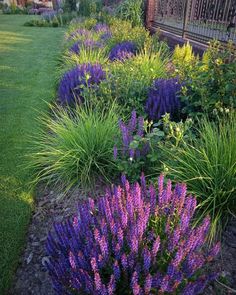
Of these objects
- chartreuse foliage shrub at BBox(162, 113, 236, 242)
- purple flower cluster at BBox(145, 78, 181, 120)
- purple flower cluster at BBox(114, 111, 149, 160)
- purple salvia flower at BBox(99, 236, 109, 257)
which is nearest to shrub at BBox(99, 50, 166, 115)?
purple flower cluster at BBox(145, 78, 181, 120)

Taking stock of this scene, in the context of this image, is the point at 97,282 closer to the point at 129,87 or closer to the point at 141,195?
the point at 141,195

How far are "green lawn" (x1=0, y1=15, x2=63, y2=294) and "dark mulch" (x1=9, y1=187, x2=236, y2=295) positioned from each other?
0.22ft

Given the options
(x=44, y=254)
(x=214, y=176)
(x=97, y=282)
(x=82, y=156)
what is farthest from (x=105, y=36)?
(x=97, y=282)

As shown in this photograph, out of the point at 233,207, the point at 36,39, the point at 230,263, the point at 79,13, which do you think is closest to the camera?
the point at 230,263

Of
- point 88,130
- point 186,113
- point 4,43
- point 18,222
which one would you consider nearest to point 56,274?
point 18,222

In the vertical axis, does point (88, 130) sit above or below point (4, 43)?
above

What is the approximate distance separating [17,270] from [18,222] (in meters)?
0.49

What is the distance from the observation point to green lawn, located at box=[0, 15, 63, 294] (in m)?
2.34

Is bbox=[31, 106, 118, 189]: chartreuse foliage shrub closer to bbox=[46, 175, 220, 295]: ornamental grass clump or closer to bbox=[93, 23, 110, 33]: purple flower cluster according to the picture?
bbox=[46, 175, 220, 295]: ornamental grass clump

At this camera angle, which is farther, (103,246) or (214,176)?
(214,176)

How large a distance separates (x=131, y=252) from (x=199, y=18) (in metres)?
8.03

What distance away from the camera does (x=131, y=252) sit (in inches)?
54.6

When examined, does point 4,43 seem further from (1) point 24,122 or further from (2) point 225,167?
(2) point 225,167

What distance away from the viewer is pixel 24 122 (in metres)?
4.47
